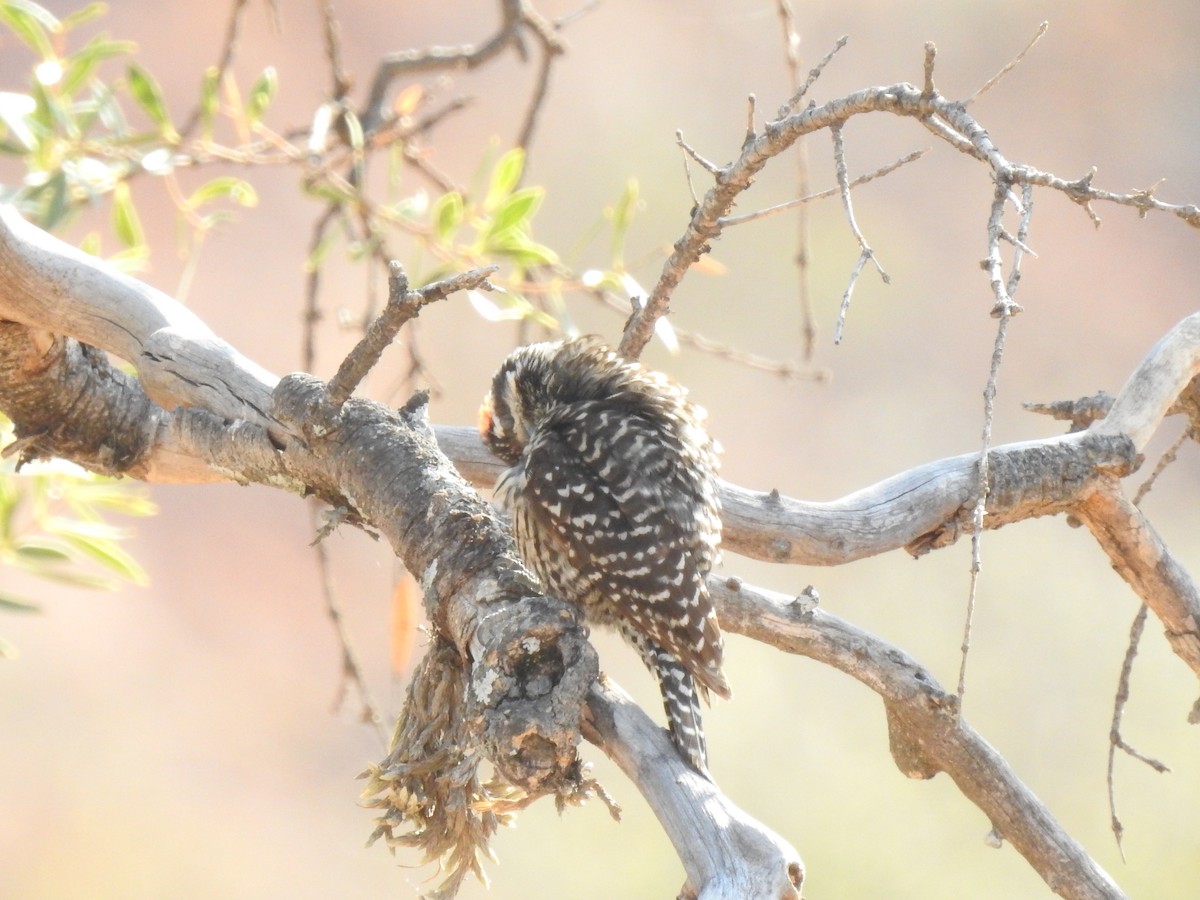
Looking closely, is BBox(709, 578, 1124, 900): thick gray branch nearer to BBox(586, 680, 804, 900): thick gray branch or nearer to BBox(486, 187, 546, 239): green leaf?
BBox(586, 680, 804, 900): thick gray branch

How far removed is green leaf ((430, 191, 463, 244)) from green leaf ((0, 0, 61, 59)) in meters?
1.06

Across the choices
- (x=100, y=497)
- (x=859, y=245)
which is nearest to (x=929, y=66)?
(x=859, y=245)

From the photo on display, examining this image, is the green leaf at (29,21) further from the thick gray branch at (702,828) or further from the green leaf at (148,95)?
the thick gray branch at (702,828)

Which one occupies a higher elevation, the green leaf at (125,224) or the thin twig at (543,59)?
the thin twig at (543,59)

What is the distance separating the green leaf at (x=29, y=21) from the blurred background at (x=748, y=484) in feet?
15.1

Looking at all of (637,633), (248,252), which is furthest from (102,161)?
(248,252)

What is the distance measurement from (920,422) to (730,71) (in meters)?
3.67

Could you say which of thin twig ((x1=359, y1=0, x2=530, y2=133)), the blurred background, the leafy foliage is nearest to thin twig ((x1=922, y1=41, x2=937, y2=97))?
thin twig ((x1=359, y1=0, x2=530, y2=133))

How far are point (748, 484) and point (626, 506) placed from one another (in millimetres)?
6231

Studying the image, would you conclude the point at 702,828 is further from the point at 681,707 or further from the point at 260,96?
the point at 260,96

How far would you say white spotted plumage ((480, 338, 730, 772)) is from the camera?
245cm

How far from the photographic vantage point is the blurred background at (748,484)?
7996 millimetres

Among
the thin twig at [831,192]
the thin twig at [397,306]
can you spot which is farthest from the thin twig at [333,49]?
the thin twig at [397,306]

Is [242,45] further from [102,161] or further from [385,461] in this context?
[385,461]
